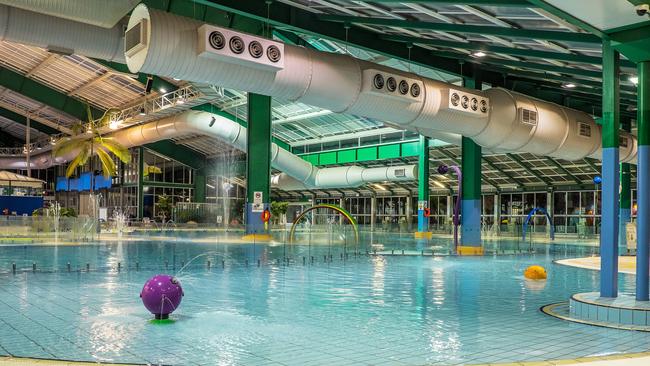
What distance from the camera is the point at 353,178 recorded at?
41.1 metres

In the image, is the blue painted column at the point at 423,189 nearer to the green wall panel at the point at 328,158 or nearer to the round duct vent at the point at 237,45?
the green wall panel at the point at 328,158

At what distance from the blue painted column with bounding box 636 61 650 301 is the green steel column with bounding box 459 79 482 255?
11805 millimetres

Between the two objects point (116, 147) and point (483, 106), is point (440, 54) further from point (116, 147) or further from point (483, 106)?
point (116, 147)

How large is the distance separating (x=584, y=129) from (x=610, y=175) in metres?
11.6

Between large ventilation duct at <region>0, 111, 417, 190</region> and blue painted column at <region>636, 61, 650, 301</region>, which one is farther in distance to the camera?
large ventilation duct at <region>0, 111, 417, 190</region>

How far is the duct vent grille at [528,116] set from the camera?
17.4 m

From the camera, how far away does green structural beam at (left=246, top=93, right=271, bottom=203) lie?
22422mm

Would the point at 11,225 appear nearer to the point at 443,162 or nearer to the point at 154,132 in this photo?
the point at 154,132

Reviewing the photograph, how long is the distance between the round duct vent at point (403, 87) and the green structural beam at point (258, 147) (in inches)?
349

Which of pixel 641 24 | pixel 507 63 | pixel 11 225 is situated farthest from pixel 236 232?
pixel 641 24

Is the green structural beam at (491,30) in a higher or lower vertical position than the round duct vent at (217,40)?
higher

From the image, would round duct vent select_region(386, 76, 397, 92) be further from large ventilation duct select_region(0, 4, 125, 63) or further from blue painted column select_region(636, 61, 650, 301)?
large ventilation duct select_region(0, 4, 125, 63)

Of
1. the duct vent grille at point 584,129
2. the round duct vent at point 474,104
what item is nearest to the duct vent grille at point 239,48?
the round duct vent at point 474,104

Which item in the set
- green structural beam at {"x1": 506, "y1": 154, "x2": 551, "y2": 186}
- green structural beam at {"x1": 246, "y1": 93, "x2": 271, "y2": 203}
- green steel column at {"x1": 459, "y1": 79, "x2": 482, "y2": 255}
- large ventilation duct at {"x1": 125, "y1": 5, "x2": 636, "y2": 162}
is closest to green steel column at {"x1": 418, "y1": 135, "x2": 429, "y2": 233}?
green structural beam at {"x1": 506, "y1": 154, "x2": 551, "y2": 186}
